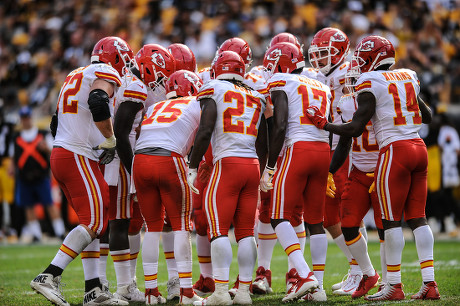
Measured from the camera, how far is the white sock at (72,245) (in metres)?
5.62

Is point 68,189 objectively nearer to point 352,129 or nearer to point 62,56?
point 352,129

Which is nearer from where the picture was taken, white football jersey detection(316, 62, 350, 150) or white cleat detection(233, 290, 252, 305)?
white cleat detection(233, 290, 252, 305)

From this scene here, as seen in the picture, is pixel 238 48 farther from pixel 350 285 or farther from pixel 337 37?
pixel 350 285

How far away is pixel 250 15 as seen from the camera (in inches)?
675

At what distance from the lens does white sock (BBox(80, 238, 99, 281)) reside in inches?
234

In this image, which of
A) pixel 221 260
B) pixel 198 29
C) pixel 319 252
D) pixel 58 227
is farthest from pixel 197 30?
pixel 221 260

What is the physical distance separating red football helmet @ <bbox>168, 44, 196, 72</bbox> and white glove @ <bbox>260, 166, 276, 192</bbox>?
6.00ft

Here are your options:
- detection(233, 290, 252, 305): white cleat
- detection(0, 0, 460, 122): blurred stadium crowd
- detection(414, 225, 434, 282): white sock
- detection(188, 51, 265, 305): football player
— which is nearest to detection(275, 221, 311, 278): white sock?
detection(188, 51, 265, 305): football player

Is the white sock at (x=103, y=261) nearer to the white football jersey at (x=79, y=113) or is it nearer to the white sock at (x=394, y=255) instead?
the white football jersey at (x=79, y=113)

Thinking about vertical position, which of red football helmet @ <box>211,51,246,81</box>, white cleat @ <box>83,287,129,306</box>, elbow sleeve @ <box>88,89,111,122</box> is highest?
red football helmet @ <box>211,51,246,81</box>

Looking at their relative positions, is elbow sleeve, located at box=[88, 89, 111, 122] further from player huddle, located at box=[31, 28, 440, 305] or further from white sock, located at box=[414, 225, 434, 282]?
white sock, located at box=[414, 225, 434, 282]

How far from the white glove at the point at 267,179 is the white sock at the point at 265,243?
Result: 1.05 m

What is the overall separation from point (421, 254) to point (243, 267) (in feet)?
5.23

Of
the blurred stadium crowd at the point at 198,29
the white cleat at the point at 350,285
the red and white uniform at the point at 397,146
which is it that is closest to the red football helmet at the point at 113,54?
the red and white uniform at the point at 397,146
